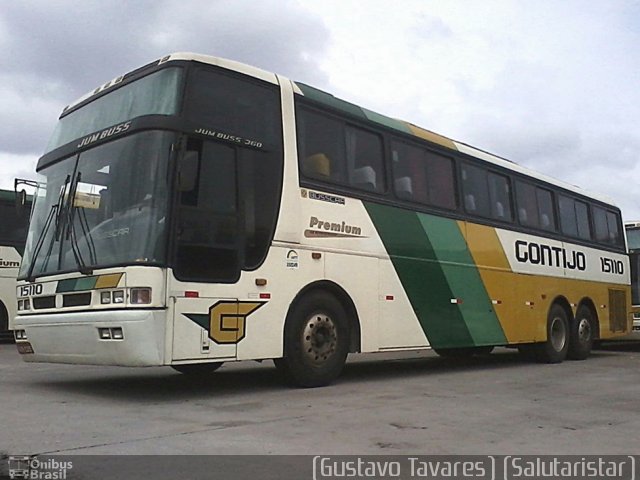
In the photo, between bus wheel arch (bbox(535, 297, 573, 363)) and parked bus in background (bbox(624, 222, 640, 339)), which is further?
parked bus in background (bbox(624, 222, 640, 339))

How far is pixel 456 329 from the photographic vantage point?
10656mm

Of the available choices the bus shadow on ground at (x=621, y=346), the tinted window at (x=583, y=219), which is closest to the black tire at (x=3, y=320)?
the tinted window at (x=583, y=219)

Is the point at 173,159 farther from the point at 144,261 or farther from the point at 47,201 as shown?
the point at 47,201

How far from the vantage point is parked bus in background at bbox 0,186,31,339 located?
55.5ft

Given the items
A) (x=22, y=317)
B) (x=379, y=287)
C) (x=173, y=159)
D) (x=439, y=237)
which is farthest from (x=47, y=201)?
(x=439, y=237)

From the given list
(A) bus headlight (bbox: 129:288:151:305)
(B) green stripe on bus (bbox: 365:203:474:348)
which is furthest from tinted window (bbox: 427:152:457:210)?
(A) bus headlight (bbox: 129:288:151:305)

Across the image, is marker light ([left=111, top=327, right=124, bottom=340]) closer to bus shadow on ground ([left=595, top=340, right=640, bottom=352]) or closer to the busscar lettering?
the busscar lettering

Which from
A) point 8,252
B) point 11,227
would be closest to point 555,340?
point 8,252

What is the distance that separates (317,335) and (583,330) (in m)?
8.19

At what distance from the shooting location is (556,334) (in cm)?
1353

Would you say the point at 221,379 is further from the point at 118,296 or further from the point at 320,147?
the point at 320,147

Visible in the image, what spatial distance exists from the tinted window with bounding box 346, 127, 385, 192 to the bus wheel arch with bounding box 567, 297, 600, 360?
664 cm

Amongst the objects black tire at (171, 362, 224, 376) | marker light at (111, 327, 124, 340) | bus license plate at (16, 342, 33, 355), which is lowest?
black tire at (171, 362, 224, 376)

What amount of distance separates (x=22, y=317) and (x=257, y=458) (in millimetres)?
4536
